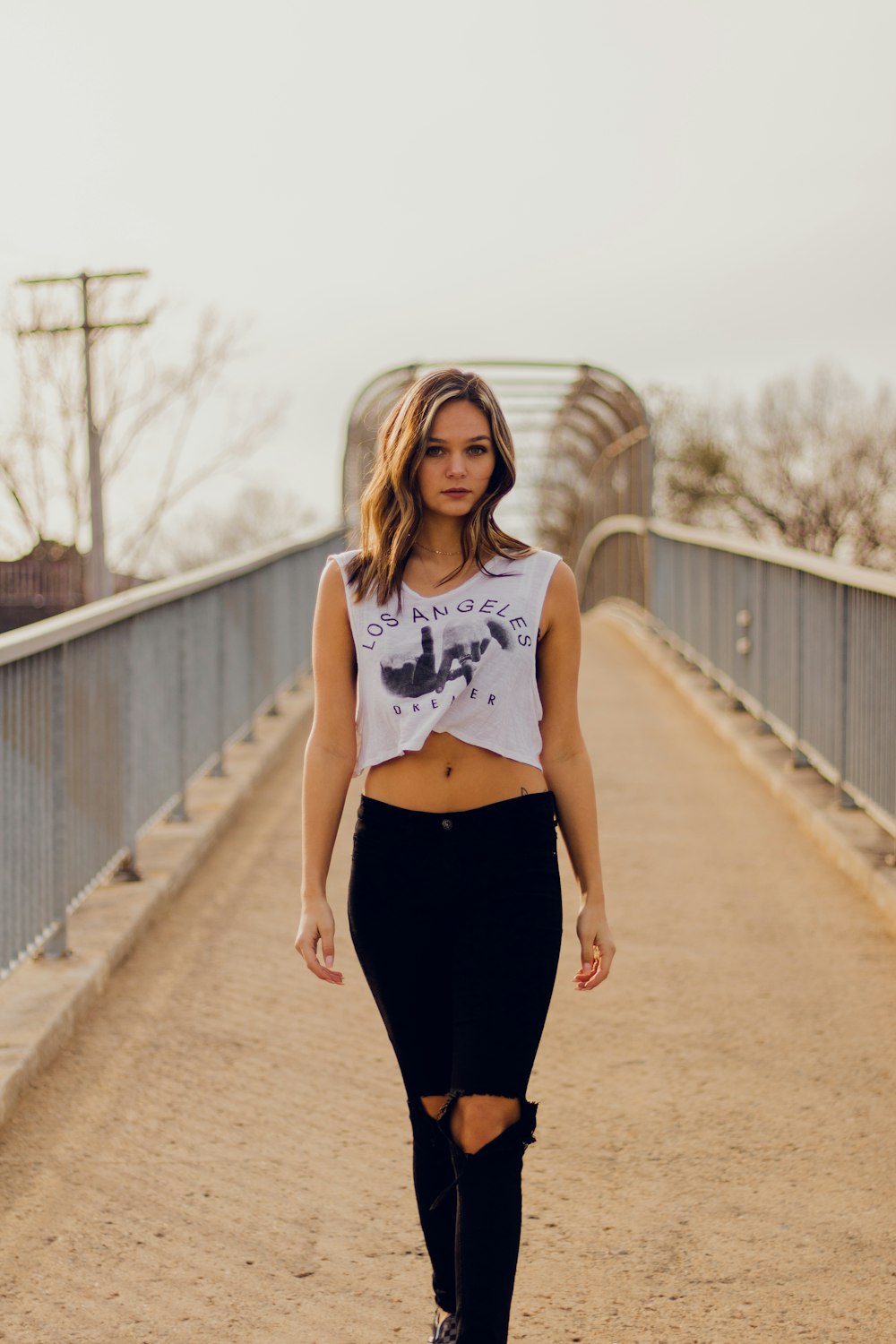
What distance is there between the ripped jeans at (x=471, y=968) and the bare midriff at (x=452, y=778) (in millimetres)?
18

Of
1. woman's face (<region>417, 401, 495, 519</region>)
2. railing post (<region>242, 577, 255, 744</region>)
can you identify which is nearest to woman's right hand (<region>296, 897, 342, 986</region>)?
woman's face (<region>417, 401, 495, 519</region>)

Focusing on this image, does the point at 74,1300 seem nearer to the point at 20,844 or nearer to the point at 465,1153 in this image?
the point at 465,1153

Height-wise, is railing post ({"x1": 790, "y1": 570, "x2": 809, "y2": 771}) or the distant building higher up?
railing post ({"x1": 790, "y1": 570, "x2": 809, "y2": 771})

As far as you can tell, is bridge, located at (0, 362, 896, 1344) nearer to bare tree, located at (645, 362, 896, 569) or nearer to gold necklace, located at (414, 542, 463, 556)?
gold necklace, located at (414, 542, 463, 556)

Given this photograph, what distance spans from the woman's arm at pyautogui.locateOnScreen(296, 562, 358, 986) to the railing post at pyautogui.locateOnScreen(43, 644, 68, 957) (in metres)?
2.54

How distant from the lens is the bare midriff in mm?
2871

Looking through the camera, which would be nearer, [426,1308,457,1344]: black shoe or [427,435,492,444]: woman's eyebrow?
[427,435,492,444]: woman's eyebrow

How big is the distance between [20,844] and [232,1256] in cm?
170

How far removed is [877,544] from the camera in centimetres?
4941

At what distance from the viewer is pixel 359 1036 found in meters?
5.27

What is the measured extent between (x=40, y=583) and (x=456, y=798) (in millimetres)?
47216

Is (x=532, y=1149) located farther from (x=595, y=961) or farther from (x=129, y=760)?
(x=129, y=760)

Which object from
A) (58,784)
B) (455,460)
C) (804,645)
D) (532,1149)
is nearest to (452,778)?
(455,460)

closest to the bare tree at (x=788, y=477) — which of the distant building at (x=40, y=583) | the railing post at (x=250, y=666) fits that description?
the distant building at (x=40, y=583)
